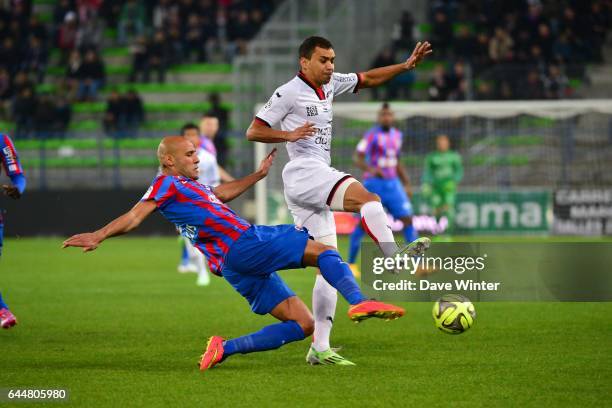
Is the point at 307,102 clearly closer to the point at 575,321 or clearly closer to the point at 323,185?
the point at 323,185

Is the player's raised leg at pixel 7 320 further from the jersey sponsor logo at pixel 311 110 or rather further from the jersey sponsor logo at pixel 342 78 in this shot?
the jersey sponsor logo at pixel 342 78

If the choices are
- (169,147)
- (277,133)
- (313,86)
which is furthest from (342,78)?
(169,147)

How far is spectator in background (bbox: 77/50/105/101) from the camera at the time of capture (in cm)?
2952

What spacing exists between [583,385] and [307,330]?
186cm

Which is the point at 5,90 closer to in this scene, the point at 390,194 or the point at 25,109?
the point at 25,109

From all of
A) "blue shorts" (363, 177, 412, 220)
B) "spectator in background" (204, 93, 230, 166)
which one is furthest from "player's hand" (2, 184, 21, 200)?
"spectator in background" (204, 93, 230, 166)

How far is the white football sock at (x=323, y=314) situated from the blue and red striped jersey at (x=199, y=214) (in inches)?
35.8

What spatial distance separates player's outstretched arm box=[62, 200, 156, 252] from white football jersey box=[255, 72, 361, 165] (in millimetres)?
1191

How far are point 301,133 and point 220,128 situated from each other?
60.7 feet

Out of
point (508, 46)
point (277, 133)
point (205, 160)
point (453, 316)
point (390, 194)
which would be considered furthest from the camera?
point (508, 46)

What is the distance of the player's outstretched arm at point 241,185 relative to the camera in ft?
25.4

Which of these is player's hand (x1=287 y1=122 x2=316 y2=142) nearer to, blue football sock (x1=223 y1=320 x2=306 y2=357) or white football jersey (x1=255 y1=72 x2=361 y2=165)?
white football jersey (x1=255 y1=72 x2=361 y2=165)

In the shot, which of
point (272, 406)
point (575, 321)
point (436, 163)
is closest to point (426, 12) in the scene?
point (436, 163)

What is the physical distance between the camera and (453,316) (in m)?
7.73
